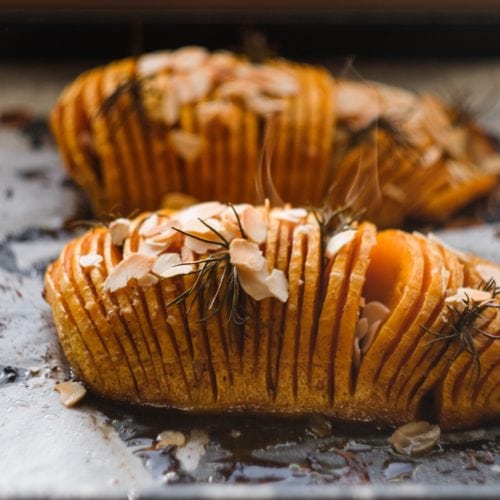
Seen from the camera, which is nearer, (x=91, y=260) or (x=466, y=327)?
(x=466, y=327)

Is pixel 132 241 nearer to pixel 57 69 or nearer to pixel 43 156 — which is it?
pixel 43 156

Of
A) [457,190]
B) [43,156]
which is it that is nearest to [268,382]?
[457,190]

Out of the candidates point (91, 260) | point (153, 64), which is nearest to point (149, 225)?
point (91, 260)

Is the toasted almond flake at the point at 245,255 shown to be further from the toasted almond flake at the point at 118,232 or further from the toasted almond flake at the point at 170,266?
the toasted almond flake at the point at 118,232

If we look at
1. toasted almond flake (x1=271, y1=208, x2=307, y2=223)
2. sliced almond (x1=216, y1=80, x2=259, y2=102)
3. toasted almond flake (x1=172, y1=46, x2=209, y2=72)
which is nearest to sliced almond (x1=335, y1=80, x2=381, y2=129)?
sliced almond (x1=216, y1=80, x2=259, y2=102)

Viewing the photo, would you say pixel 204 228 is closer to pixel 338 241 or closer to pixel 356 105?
pixel 338 241

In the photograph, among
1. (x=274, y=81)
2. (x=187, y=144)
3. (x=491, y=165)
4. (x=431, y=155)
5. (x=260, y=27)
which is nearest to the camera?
(x=187, y=144)

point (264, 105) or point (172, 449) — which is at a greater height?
point (264, 105)
